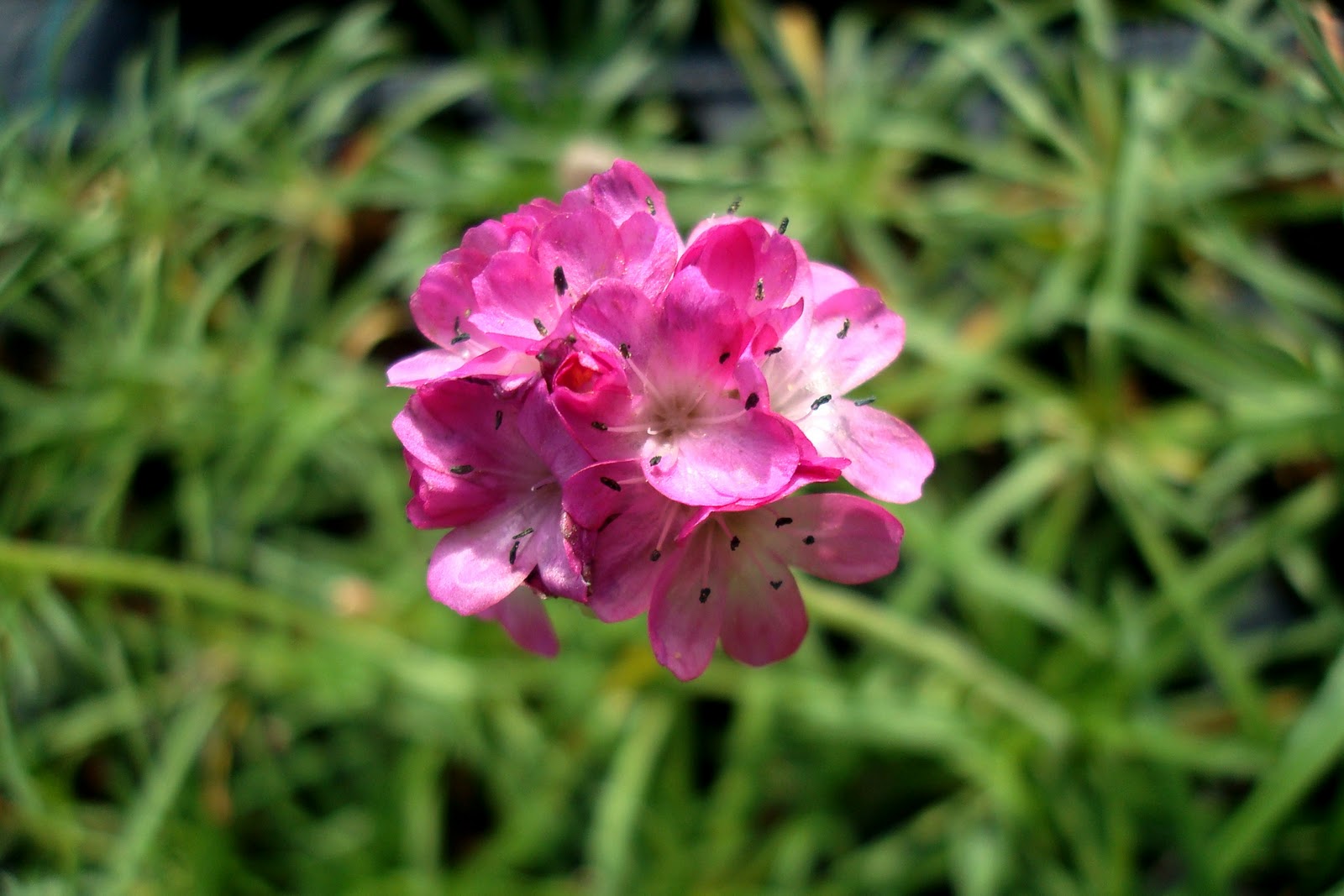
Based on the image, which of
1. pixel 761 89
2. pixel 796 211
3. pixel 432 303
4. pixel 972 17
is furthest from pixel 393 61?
pixel 432 303

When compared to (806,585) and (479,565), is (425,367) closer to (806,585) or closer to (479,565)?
(479,565)

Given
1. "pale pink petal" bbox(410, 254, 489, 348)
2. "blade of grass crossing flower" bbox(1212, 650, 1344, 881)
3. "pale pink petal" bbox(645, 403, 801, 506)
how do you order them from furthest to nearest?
"blade of grass crossing flower" bbox(1212, 650, 1344, 881), "pale pink petal" bbox(410, 254, 489, 348), "pale pink petal" bbox(645, 403, 801, 506)

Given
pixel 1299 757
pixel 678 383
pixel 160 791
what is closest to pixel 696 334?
pixel 678 383

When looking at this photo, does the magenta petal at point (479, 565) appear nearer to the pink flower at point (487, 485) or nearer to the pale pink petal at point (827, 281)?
the pink flower at point (487, 485)

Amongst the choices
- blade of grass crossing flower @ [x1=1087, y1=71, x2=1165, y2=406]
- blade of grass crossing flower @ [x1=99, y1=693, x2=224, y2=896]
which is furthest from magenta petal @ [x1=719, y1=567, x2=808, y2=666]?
blade of grass crossing flower @ [x1=99, y1=693, x2=224, y2=896]

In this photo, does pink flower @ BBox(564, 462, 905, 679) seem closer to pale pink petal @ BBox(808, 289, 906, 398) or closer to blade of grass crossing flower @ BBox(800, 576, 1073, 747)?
pale pink petal @ BBox(808, 289, 906, 398)
